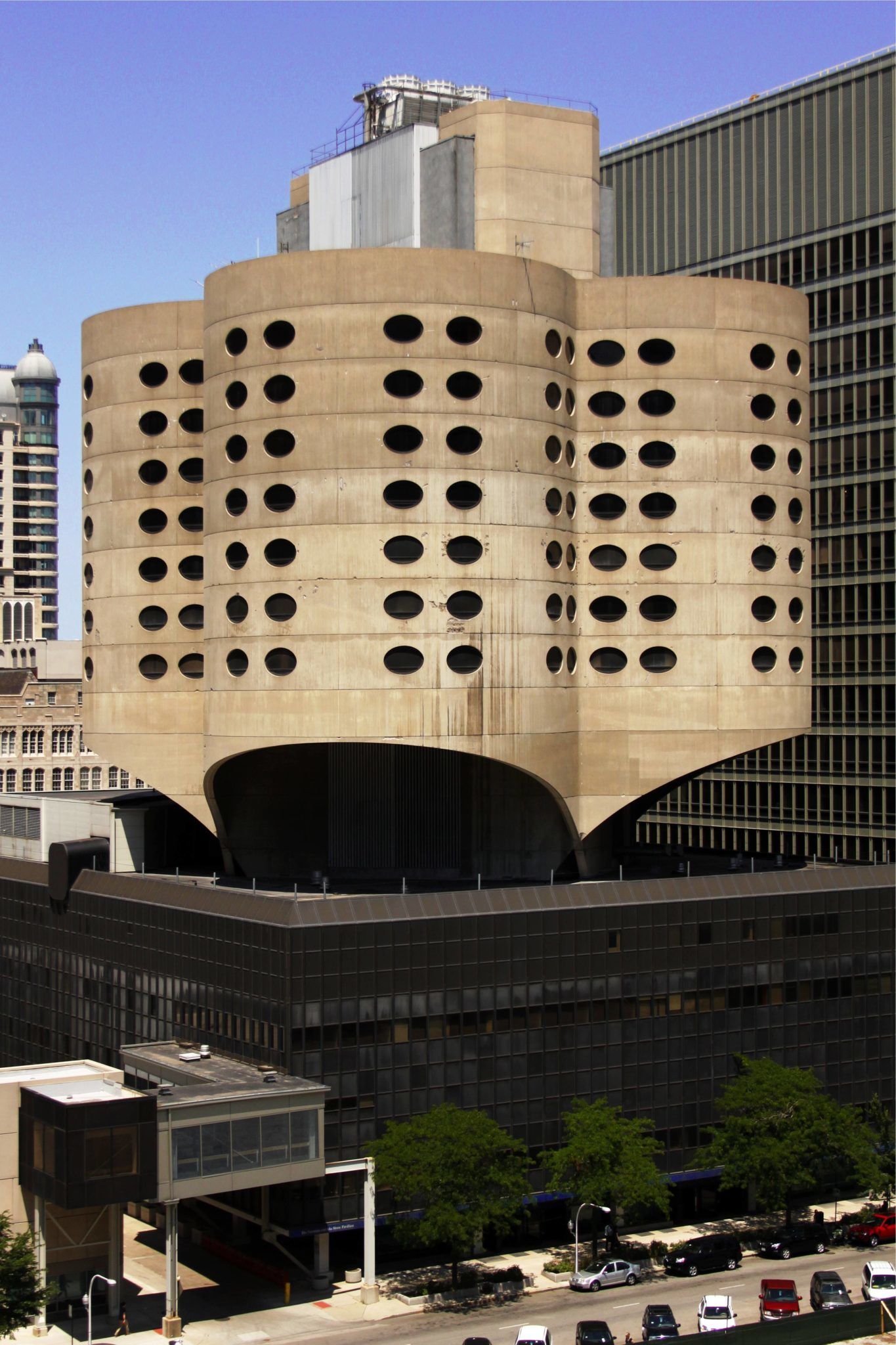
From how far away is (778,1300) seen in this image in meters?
60.4

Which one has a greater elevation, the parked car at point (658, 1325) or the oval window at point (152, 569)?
the oval window at point (152, 569)

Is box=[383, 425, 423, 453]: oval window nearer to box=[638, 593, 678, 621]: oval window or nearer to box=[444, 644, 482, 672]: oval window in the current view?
box=[444, 644, 482, 672]: oval window

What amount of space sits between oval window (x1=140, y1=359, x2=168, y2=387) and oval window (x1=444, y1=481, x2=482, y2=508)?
15951 mm

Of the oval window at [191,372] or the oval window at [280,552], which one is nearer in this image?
the oval window at [280,552]

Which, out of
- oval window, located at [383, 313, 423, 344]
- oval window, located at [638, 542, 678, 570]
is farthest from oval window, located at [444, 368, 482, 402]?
oval window, located at [638, 542, 678, 570]

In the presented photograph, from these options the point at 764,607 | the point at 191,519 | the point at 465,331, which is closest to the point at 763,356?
the point at 764,607

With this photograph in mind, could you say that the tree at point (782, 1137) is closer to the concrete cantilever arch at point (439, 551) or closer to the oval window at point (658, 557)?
the concrete cantilever arch at point (439, 551)

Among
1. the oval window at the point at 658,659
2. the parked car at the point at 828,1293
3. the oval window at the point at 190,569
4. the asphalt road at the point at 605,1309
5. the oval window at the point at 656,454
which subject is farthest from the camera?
the oval window at the point at 190,569

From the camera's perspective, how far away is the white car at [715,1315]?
2287 inches

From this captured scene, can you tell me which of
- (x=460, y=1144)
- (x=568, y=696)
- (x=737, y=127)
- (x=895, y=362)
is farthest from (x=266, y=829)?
(x=737, y=127)

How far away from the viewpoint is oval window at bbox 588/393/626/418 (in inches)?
3024

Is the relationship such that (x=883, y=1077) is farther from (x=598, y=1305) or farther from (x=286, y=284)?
(x=286, y=284)

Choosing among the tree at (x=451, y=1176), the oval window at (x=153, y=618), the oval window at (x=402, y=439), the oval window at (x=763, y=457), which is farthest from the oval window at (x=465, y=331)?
the tree at (x=451, y=1176)

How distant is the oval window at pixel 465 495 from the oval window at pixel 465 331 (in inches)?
214
